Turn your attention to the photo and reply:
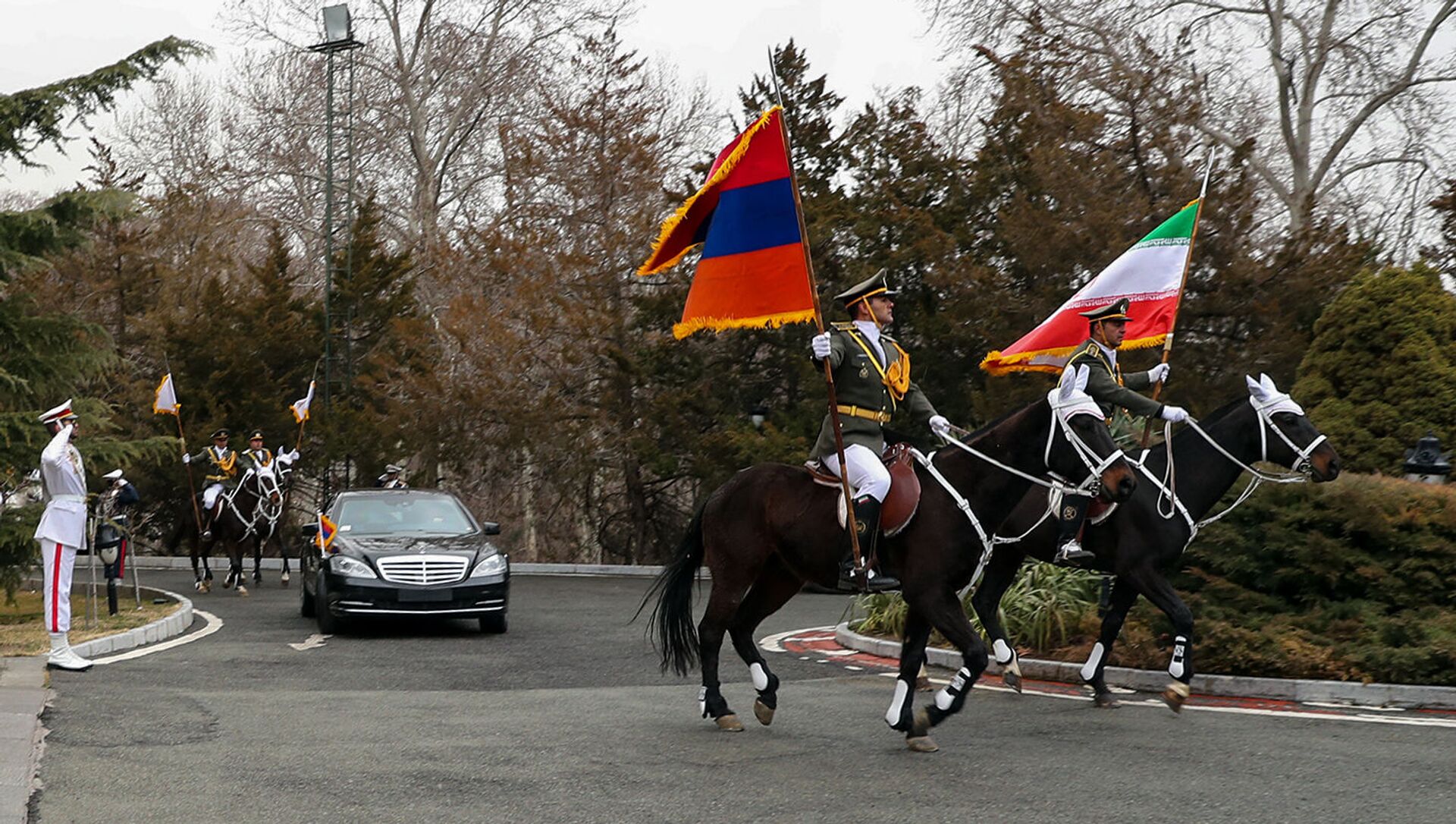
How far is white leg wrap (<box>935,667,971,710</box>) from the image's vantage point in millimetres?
9445

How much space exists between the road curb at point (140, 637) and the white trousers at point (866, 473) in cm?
788

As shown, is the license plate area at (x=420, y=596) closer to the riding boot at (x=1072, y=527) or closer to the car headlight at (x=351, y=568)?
the car headlight at (x=351, y=568)

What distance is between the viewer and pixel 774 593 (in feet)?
36.4

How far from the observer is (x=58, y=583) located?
13570 mm

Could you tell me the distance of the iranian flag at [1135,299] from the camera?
1445 cm

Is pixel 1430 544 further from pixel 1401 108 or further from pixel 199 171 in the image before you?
pixel 199 171

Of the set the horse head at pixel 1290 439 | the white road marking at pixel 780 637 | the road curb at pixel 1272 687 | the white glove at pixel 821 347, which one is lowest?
the road curb at pixel 1272 687

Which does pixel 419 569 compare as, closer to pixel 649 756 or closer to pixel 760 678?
pixel 760 678

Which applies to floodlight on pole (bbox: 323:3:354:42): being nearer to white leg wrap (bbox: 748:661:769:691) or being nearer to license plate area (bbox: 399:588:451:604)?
license plate area (bbox: 399:588:451:604)

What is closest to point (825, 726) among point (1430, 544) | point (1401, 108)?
point (1430, 544)

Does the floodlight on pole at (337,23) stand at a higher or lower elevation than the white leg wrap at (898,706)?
higher

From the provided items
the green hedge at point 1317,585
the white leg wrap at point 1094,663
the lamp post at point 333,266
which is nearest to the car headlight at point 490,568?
the green hedge at point 1317,585

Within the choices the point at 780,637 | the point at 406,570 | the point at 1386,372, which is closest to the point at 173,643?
the point at 406,570

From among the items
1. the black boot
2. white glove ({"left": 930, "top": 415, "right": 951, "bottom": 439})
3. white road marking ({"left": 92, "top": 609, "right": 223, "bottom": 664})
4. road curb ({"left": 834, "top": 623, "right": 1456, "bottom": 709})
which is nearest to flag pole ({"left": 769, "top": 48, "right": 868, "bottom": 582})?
the black boot
